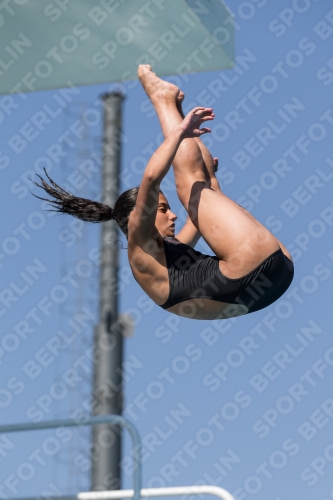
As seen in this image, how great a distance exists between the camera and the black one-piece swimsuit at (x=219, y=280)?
3029 mm

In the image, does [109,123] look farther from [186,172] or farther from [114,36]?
[186,172]

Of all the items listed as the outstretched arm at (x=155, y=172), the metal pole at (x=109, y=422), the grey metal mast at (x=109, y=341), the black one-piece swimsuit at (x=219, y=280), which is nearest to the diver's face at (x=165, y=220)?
the black one-piece swimsuit at (x=219, y=280)

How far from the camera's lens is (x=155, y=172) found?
115 inches

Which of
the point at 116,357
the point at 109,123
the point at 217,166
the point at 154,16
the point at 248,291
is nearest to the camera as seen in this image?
the point at 248,291

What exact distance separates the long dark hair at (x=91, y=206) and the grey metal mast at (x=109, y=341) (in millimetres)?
2575

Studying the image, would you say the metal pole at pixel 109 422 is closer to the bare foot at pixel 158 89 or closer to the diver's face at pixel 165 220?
the diver's face at pixel 165 220

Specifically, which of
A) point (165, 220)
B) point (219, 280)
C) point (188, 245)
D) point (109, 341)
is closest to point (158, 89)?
point (165, 220)

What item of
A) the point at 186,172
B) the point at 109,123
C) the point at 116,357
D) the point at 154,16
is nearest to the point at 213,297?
the point at 186,172

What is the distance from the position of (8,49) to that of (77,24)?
0.36m

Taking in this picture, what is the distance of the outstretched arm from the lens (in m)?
2.93

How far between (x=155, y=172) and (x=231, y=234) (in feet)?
1.07

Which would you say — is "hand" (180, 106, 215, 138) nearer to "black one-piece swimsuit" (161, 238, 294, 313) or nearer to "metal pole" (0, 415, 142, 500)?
"black one-piece swimsuit" (161, 238, 294, 313)

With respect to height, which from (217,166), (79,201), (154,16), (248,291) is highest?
(154,16)

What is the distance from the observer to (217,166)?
11.1ft
